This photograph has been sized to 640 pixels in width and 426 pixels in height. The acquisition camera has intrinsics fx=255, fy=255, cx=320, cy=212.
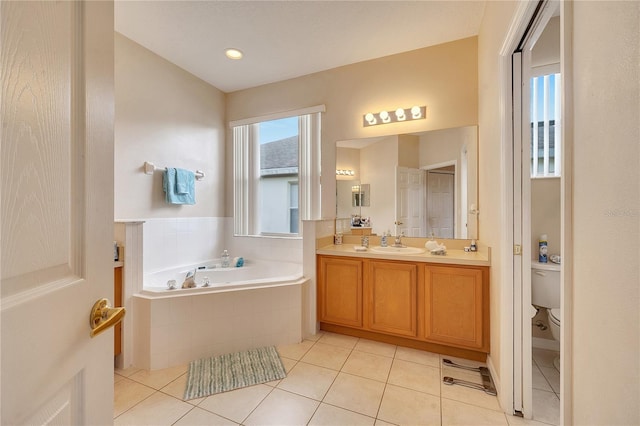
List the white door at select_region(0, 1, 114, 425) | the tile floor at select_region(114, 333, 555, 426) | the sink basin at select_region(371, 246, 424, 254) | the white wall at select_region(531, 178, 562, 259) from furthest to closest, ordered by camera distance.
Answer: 1. the sink basin at select_region(371, 246, 424, 254)
2. the white wall at select_region(531, 178, 562, 259)
3. the tile floor at select_region(114, 333, 555, 426)
4. the white door at select_region(0, 1, 114, 425)

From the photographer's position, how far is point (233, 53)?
259cm

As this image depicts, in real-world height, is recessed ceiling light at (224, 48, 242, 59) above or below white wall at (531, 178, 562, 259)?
above

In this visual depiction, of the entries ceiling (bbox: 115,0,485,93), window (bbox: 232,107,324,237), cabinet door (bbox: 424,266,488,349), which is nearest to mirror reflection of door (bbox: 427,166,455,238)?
cabinet door (bbox: 424,266,488,349)

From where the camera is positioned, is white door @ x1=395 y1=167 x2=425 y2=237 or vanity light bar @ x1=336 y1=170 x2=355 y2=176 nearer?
→ white door @ x1=395 y1=167 x2=425 y2=237

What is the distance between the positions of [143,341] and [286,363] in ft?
3.56

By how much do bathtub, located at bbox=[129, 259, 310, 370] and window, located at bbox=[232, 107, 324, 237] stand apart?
1070 mm

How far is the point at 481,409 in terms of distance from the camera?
153cm

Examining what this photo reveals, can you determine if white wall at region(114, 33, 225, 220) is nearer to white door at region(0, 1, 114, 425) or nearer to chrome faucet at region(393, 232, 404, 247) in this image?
white door at region(0, 1, 114, 425)

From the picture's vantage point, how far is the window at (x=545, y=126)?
2086 mm

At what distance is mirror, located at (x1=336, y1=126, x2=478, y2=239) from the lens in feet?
7.79

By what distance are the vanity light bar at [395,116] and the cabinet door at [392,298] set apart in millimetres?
1458

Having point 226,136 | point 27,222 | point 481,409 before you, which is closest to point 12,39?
point 27,222

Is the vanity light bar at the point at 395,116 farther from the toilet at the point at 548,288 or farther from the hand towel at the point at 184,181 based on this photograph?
the hand towel at the point at 184,181

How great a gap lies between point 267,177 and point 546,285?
9.86 feet
